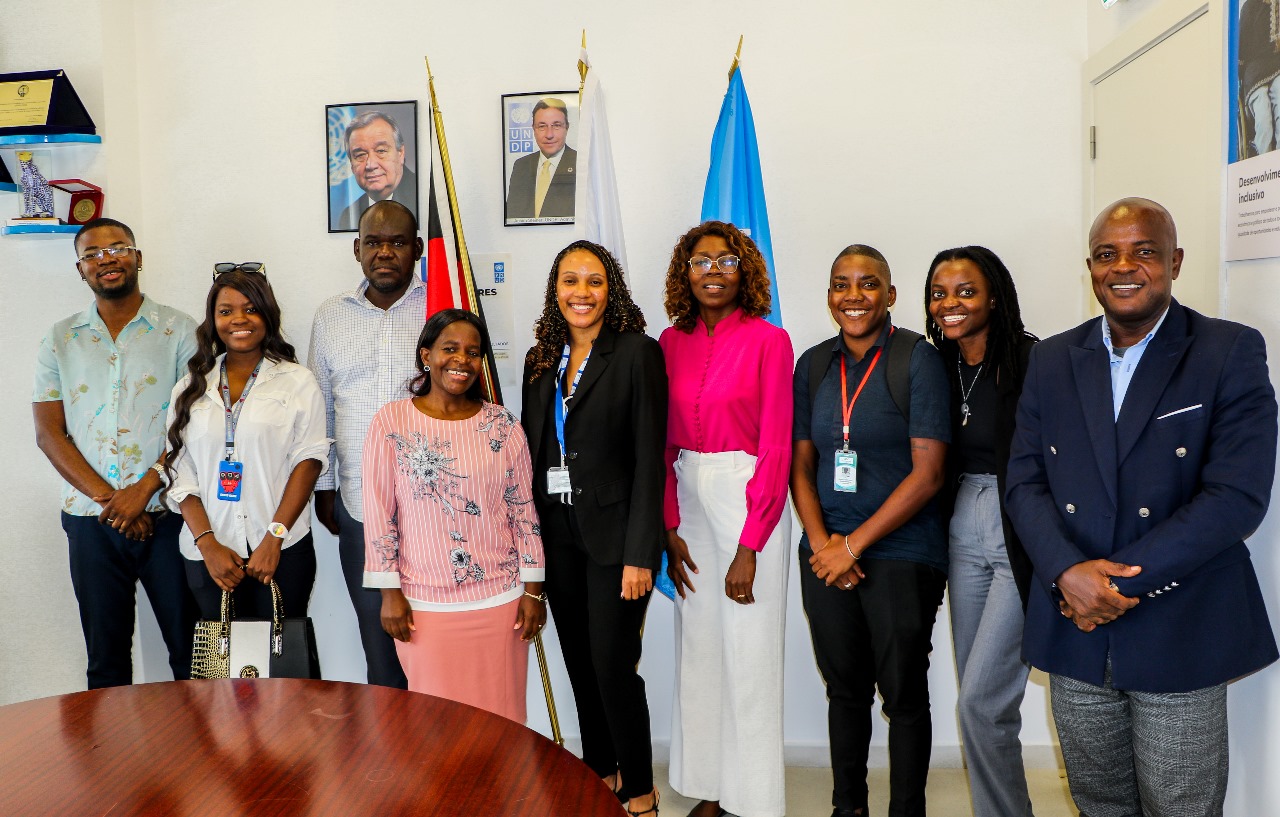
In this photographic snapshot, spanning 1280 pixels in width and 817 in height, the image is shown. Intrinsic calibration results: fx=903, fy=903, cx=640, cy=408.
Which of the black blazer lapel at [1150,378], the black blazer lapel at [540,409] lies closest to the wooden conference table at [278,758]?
the black blazer lapel at [540,409]

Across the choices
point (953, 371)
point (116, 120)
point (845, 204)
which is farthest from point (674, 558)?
point (116, 120)

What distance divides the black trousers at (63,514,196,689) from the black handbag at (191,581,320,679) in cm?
47

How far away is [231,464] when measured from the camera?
2.85 meters

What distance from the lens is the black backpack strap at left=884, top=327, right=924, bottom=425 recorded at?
8.34 feet

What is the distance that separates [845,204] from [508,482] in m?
1.84

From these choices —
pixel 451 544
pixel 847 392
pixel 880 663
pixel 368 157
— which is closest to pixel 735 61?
pixel 847 392

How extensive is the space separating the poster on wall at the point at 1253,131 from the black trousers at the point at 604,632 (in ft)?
6.12

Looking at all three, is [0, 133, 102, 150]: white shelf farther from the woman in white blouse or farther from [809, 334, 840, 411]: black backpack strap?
[809, 334, 840, 411]: black backpack strap

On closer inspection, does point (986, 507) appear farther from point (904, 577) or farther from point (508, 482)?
point (508, 482)

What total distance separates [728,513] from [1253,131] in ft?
5.51

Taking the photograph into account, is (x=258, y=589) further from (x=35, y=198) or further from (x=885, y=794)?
(x=885, y=794)

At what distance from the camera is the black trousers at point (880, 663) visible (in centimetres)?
253

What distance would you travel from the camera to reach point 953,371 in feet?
8.55

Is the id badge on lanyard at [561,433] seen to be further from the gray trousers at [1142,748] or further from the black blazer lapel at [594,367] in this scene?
the gray trousers at [1142,748]
